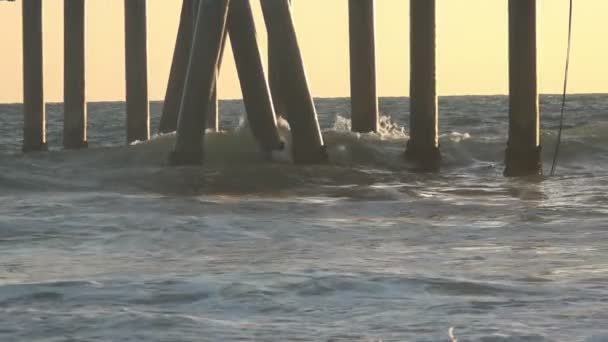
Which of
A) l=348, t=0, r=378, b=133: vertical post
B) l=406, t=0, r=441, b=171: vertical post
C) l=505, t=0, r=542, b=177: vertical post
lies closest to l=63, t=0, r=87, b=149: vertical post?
l=348, t=0, r=378, b=133: vertical post

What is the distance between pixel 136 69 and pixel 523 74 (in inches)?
272

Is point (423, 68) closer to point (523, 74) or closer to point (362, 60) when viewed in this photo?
point (523, 74)

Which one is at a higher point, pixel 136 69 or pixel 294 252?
pixel 136 69

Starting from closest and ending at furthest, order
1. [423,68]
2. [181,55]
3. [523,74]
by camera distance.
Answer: [523,74]
[423,68]
[181,55]

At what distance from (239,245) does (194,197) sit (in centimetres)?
410

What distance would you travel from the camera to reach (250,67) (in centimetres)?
1638

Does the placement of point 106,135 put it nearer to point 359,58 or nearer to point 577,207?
point 359,58

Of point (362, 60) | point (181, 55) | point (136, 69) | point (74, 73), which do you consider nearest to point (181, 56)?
point (181, 55)

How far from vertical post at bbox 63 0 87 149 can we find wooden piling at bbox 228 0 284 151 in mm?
4059

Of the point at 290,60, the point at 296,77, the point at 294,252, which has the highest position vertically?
the point at 290,60

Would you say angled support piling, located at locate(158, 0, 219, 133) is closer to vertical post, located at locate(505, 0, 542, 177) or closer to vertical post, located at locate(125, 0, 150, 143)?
vertical post, located at locate(125, 0, 150, 143)

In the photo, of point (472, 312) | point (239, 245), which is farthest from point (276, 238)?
point (472, 312)

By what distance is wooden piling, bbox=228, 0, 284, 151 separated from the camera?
645 inches

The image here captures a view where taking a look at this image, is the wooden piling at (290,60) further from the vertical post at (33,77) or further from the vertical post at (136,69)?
the vertical post at (33,77)
